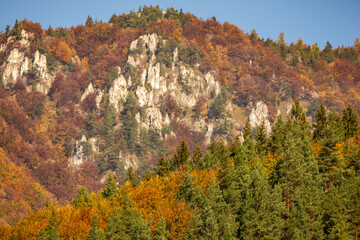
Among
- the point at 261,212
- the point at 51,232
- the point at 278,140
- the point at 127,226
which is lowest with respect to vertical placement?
the point at 51,232

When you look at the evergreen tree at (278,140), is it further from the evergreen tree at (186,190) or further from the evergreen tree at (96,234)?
the evergreen tree at (96,234)

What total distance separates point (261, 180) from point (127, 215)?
1726 centimetres

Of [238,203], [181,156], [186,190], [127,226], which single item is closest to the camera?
[127,226]

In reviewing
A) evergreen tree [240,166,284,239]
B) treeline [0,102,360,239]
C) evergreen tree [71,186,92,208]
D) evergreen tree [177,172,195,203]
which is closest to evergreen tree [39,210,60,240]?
treeline [0,102,360,239]

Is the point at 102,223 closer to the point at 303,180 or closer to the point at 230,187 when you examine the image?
the point at 230,187

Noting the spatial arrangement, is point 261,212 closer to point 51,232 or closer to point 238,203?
point 238,203

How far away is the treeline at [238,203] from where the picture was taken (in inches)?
2709

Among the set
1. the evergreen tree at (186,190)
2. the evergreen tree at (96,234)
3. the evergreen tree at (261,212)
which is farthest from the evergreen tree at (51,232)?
the evergreen tree at (261,212)

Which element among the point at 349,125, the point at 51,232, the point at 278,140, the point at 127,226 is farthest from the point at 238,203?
the point at 349,125

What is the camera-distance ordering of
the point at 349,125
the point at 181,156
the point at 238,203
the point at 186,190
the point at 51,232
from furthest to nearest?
the point at 349,125 < the point at 181,156 < the point at 186,190 < the point at 238,203 < the point at 51,232

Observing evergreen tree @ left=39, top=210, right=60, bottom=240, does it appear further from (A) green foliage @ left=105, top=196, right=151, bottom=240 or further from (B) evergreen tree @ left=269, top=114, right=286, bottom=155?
(B) evergreen tree @ left=269, top=114, right=286, bottom=155

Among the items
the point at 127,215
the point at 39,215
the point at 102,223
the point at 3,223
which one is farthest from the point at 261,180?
the point at 3,223

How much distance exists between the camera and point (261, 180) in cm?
7362

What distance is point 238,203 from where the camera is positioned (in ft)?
242
